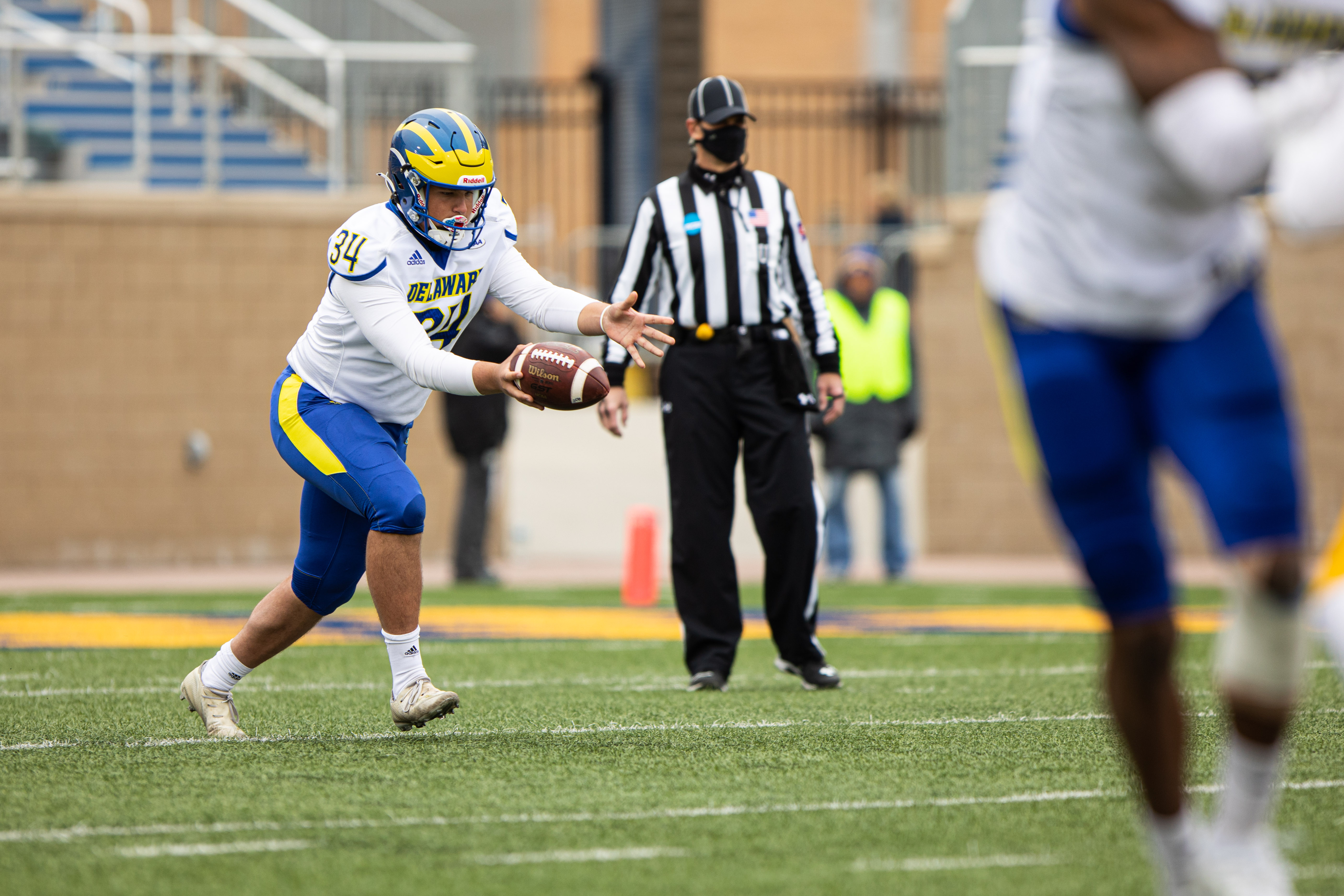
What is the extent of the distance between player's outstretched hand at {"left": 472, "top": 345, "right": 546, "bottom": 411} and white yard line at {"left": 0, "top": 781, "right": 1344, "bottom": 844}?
122cm

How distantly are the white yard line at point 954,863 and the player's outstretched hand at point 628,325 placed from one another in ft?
6.80

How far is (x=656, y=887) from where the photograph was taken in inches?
129

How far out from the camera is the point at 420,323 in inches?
206

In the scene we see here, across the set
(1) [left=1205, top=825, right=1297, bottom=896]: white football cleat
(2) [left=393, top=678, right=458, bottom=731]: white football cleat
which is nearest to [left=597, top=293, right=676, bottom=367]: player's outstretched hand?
(2) [left=393, top=678, right=458, bottom=731]: white football cleat

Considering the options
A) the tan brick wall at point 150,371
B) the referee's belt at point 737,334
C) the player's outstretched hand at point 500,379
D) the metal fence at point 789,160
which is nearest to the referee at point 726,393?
the referee's belt at point 737,334

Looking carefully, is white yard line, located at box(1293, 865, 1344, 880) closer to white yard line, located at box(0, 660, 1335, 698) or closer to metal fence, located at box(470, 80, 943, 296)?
white yard line, located at box(0, 660, 1335, 698)

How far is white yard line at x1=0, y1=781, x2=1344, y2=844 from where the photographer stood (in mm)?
3807

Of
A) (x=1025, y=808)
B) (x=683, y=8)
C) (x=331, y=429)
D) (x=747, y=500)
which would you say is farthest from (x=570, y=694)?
(x=683, y=8)

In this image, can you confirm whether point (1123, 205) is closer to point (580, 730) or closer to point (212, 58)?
point (580, 730)

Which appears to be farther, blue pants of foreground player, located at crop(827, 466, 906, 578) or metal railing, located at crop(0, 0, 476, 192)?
metal railing, located at crop(0, 0, 476, 192)

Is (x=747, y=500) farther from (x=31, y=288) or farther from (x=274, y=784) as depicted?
(x=31, y=288)

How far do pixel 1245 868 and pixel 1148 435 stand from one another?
76 centimetres

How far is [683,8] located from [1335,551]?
1909 centimetres

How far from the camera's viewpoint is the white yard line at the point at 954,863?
344 centimetres
